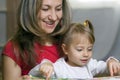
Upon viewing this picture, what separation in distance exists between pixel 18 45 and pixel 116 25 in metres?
0.95

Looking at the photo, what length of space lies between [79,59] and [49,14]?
0.19 metres

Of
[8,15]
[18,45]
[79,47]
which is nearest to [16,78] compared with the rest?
[18,45]

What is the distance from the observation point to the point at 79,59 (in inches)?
39.5

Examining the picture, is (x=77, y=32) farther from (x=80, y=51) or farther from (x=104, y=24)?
→ (x=104, y=24)

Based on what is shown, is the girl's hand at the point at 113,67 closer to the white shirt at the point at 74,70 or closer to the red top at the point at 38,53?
the white shirt at the point at 74,70

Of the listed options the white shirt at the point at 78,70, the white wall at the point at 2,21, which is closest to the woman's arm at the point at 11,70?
the white shirt at the point at 78,70

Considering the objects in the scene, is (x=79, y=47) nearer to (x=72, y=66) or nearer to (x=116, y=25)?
(x=72, y=66)

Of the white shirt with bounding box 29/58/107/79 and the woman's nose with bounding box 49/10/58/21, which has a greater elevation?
the woman's nose with bounding box 49/10/58/21

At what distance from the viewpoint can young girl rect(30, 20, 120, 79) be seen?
995 millimetres

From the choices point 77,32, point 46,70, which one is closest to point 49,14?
point 77,32

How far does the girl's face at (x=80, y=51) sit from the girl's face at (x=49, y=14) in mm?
107

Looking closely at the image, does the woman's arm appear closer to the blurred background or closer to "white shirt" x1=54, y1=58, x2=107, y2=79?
"white shirt" x1=54, y1=58, x2=107, y2=79

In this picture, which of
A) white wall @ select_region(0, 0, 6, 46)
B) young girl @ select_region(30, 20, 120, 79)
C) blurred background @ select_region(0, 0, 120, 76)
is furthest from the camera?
white wall @ select_region(0, 0, 6, 46)

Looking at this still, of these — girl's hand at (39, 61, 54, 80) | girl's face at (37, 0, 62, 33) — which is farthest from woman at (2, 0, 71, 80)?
girl's hand at (39, 61, 54, 80)
